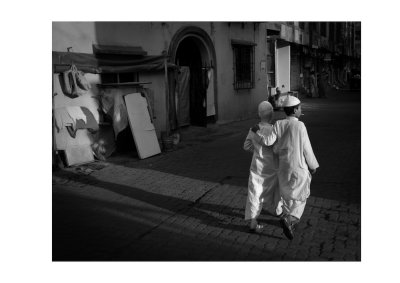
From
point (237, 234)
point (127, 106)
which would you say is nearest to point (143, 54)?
point (127, 106)

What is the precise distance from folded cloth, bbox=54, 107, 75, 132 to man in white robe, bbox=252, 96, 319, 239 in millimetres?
4436

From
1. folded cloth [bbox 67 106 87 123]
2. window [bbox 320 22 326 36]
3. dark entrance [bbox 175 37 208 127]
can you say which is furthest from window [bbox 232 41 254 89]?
window [bbox 320 22 326 36]

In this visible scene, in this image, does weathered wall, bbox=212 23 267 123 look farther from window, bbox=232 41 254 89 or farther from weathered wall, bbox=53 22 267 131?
window, bbox=232 41 254 89

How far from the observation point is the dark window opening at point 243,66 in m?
15.0

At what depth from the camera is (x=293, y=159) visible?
4.46m

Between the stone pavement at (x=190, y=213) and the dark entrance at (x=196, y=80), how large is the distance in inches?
155

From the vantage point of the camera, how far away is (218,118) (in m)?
14.0

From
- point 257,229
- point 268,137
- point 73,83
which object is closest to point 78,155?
point 73,83

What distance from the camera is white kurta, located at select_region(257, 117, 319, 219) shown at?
4.44 m

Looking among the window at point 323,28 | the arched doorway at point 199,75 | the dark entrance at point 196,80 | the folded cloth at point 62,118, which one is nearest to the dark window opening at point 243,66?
the arched doorway at point 199,75

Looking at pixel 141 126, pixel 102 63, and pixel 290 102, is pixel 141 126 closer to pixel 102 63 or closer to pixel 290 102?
pixel 102 63

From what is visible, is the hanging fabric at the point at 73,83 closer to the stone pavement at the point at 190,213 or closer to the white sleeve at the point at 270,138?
the stone pavement at the point at 190,213

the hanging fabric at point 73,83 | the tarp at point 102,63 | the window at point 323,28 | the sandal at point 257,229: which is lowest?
the sandal at point 257,229

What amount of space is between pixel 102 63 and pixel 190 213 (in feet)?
14.8
